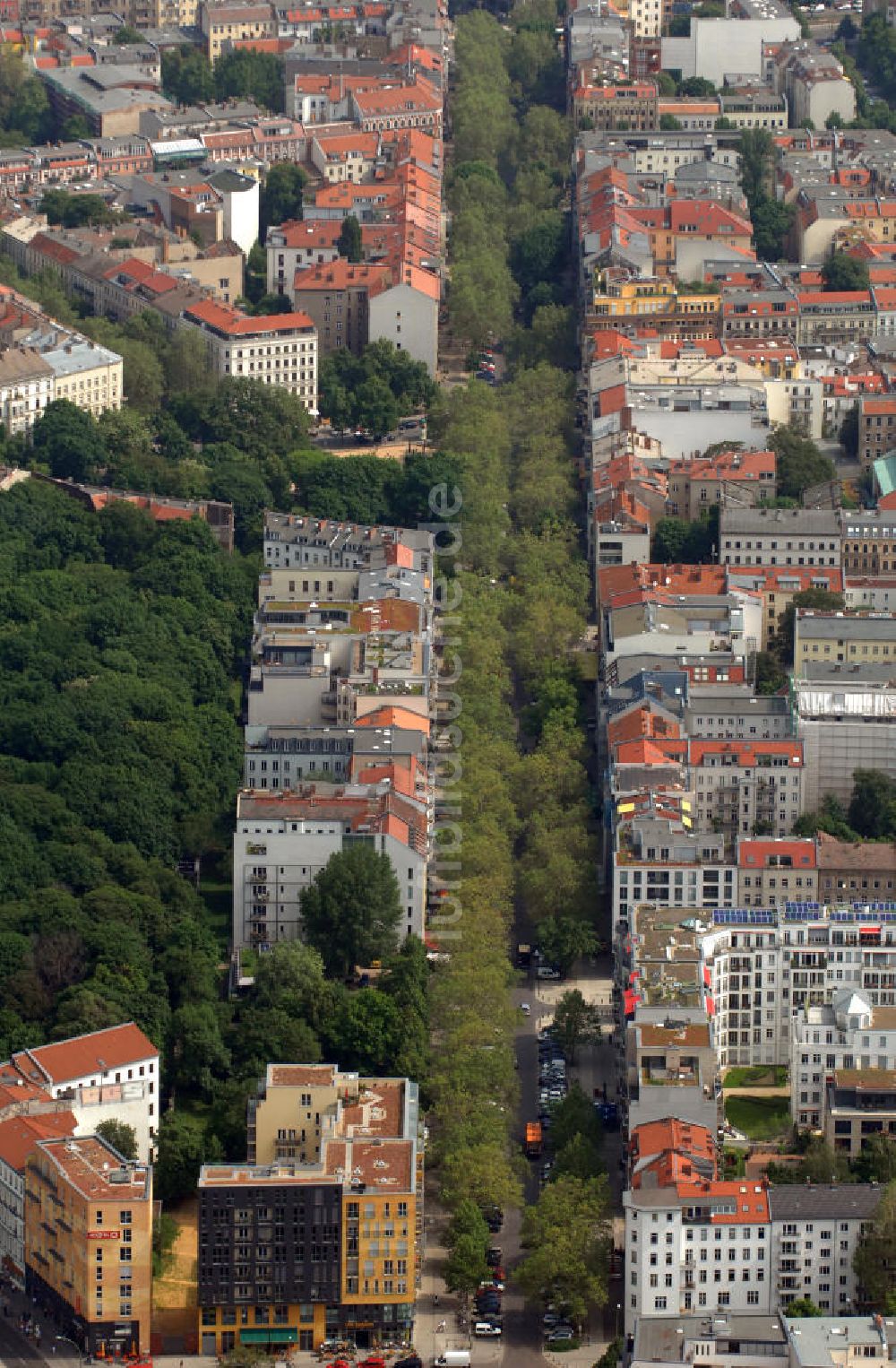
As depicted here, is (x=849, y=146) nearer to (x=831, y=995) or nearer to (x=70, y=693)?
(x=70, y=693)

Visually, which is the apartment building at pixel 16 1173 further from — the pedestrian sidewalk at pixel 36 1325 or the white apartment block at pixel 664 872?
the white apartment block at pixel 664 872

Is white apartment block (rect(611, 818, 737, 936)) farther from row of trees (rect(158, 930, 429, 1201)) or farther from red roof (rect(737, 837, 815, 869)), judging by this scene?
row of trees (rect(158, 930, 429, 1201))

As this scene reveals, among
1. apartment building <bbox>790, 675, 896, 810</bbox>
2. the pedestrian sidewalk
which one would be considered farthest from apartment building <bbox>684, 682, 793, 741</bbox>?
the pedestrian sidewalk

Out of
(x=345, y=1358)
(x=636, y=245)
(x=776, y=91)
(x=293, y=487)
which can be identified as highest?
(x=776, y=91)

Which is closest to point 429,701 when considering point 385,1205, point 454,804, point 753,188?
point 454,804

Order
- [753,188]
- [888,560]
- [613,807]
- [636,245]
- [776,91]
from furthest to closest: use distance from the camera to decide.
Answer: [776,91] < [753,188] < [636,245] < [888,560] < [613,807]

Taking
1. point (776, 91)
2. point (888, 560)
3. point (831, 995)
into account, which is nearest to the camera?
point (831, 995)
